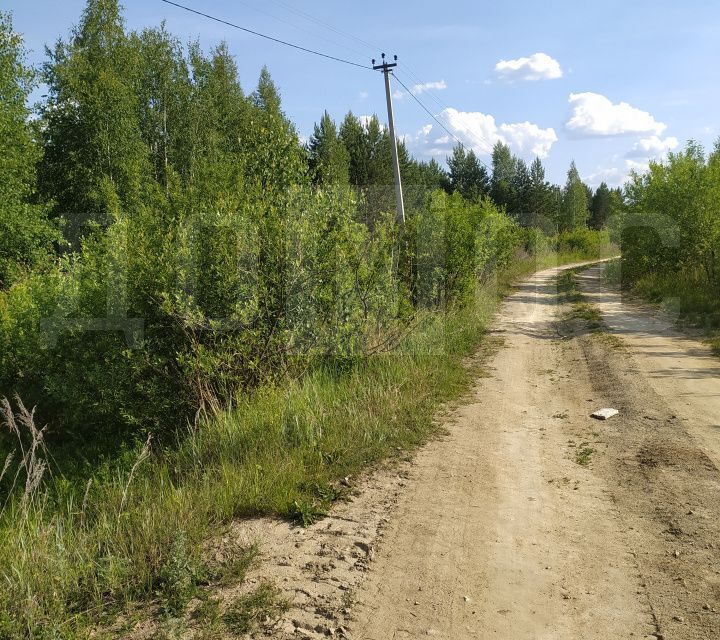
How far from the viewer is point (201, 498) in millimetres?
4289

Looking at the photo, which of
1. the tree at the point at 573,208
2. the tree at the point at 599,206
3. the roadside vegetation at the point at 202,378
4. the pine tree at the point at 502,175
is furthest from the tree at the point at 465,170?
the roadside vegetation at the point at 202,378

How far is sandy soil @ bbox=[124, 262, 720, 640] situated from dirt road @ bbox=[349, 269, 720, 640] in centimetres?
1

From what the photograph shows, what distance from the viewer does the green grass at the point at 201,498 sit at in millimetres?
3293

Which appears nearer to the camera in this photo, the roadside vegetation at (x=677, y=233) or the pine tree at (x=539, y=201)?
the roadside vegetation at (x=677, y=233)

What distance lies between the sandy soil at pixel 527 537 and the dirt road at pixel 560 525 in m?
0.01

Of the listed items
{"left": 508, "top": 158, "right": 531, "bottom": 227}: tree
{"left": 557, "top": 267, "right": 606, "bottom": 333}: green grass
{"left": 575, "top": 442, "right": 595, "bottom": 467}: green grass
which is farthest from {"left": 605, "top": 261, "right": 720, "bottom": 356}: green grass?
{"left": 508, "top": 158, "right": 531, "bottom": 227}: tree

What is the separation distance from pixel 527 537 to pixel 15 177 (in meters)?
21.7

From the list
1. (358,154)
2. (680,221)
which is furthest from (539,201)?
(680,221)

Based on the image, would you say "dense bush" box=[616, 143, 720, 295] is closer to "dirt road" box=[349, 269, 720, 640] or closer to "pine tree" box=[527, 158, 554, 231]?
"dirt road" box=[349, 269, 720, 640]

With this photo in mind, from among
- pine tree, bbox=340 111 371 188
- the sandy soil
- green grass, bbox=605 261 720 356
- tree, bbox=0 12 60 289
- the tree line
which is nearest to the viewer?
the sandy soil

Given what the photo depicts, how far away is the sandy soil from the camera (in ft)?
10.7

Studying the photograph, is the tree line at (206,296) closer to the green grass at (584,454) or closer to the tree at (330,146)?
the green grass at (584,454)

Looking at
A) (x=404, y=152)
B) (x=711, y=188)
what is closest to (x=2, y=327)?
(x=711, y=188)

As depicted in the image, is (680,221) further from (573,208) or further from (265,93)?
(573,208)
